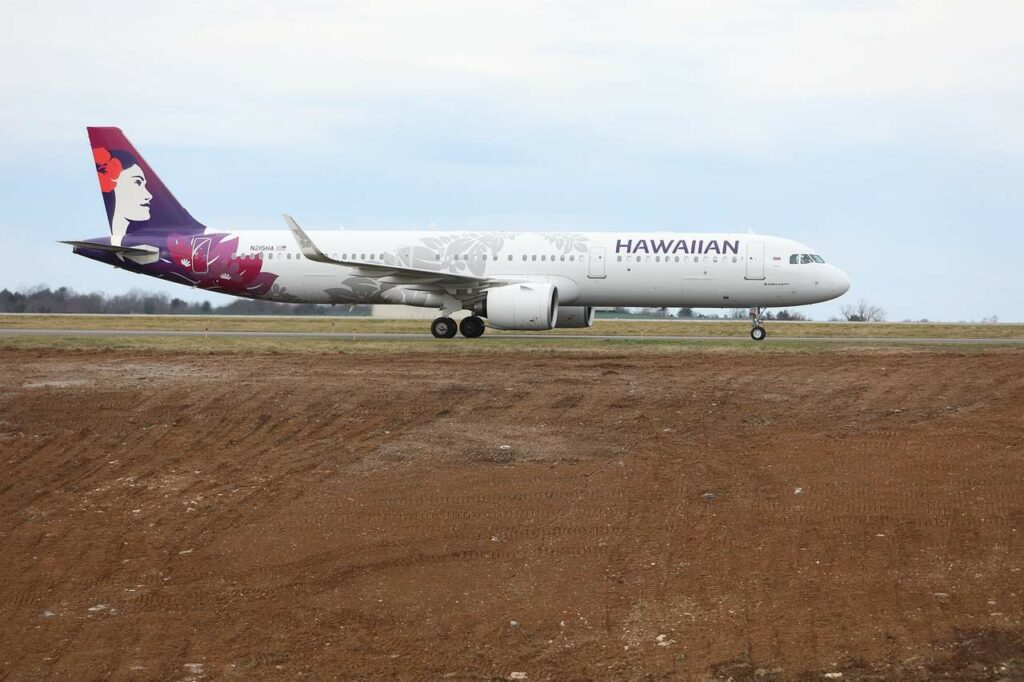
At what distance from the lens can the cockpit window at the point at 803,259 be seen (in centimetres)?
3334

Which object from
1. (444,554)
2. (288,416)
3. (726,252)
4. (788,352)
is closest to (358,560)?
(444,554)

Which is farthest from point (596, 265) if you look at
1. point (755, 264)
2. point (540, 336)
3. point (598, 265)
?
point (755, 264)

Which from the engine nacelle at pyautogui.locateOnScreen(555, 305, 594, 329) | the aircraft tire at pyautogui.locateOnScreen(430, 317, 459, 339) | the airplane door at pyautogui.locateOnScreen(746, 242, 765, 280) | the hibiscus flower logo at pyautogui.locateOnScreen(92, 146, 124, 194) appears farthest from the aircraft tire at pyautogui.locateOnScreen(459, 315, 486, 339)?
the hibiscus flower logo at pyautogui.locateOnScreen(92, 146, 124, 194)

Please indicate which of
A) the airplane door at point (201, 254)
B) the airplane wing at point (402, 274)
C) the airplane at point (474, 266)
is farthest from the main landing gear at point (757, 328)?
the airplane door at point (201, 254)

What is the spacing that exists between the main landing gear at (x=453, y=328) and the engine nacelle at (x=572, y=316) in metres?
2.61

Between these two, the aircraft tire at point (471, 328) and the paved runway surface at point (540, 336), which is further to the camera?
the aircraft tire at point (471, 328)

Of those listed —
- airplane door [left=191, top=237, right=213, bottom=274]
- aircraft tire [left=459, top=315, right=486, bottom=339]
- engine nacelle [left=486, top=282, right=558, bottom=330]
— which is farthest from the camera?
airplane door [left=191, top=237, right=213, bottom=274]

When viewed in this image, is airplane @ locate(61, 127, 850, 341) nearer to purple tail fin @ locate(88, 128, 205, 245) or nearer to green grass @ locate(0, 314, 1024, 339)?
purple tail fin @ locate(88, 128, 205, 245)

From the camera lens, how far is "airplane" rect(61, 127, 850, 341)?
3331cm

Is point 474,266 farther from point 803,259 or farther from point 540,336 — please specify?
point 803,259

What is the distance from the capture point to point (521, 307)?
31109 mm

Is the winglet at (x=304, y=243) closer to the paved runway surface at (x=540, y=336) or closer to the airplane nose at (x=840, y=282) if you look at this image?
the paved runway surface at (x=540, y=336)

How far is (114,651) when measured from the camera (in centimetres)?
1148

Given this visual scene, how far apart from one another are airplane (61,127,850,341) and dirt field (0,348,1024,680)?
11.3 metres
